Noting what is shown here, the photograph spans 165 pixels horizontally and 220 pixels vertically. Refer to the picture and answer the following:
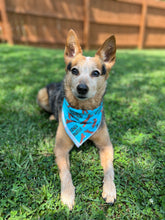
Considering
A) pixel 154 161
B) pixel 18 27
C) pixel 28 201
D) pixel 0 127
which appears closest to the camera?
pixel 28 201

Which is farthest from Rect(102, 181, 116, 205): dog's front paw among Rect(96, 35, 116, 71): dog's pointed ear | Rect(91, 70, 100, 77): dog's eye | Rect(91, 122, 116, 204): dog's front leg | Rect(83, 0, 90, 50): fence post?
Rect(83, 0, 90, 50): fence post

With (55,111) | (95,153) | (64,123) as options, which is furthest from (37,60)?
(95,153)

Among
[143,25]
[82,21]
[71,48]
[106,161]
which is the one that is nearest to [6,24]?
[82,21]

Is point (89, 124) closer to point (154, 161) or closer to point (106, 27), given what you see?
point (154, 161)

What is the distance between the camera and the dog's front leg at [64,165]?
6.43ft

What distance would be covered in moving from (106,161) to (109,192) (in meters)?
0.49

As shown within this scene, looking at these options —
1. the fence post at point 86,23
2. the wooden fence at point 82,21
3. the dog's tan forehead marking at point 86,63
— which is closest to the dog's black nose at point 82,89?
the dog's tan forehead marking at point 86,63

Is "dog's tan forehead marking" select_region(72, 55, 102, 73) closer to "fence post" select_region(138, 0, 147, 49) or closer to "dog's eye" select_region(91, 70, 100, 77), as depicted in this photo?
"dog's eye" select_region(91, 70, 100, 77)

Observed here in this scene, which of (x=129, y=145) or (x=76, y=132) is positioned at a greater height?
(x=76, y=132)

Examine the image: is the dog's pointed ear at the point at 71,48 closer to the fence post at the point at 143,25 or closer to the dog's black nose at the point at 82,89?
the dog's black nose at the point at 82,89

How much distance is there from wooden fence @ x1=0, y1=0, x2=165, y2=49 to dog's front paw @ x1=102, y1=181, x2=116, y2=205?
8361mm

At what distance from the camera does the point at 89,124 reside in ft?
8.84

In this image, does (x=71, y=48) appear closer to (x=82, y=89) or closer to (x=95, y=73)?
(x=95, y=73)

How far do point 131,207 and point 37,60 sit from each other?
261 inches
